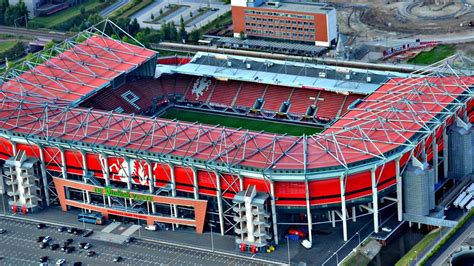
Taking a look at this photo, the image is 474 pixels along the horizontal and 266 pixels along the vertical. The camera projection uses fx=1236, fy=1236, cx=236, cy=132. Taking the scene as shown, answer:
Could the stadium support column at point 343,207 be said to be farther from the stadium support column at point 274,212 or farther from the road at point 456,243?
the road at point 456,243

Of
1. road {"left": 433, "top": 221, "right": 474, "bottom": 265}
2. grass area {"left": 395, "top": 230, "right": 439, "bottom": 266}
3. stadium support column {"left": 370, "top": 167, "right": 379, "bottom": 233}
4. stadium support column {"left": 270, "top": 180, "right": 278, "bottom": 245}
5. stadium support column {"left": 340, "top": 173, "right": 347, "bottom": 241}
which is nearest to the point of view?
road {"left": 433, "top": 221, "right": 474, "bottom": 265}

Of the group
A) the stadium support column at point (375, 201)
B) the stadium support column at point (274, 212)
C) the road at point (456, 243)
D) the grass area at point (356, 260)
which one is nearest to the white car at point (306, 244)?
the stadium support column at point (274, 212)

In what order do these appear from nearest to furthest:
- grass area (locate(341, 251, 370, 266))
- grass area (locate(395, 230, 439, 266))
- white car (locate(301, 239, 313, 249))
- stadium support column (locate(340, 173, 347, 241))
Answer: grass area (locate(395, 230, 439, 266)), grass area (locate(341, 251, 370, 266)), stadium support column (locate(340, 173, 347, 241)), white car (locate(301, 239, 313, 249))

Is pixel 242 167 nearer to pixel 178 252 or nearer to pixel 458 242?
pixel 178 252

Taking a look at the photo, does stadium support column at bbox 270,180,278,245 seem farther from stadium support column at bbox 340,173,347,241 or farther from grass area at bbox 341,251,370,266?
grass area at bbox 341,251,370,266

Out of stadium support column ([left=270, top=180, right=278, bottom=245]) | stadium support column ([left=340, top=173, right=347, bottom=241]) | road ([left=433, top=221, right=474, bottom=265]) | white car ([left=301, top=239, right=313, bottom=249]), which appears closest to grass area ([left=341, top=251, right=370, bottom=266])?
stadium support column ([left=340, top=173, right=347, bottom=241])

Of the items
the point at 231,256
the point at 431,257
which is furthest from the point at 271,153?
the point at 431,257

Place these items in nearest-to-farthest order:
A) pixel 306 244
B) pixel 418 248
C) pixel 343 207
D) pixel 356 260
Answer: pixel 356 260
pixel 418 248
pixel 306 244
pixel 343 207

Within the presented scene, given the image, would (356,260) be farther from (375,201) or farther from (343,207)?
(375,201)

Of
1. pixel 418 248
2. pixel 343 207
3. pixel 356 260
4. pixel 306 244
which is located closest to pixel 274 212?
pixel 306 244
